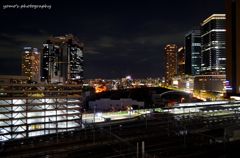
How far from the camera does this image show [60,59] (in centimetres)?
16125

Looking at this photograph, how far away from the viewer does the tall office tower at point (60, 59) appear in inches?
6260

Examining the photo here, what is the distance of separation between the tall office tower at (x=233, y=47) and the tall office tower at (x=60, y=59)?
105024 millimetres

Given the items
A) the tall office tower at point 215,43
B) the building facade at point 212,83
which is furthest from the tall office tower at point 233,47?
the tall office tower at point 215,43

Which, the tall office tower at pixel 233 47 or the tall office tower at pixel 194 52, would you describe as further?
the tall office tower at pixel 194 52

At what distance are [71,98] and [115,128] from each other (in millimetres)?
16718

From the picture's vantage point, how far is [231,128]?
50.4ft

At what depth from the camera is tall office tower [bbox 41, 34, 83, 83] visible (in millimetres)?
159000

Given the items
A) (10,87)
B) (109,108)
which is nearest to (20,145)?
(10,87)

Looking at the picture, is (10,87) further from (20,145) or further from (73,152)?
(73,152)

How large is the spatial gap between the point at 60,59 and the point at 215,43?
292 feet

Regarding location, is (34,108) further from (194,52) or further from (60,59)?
(194,52)

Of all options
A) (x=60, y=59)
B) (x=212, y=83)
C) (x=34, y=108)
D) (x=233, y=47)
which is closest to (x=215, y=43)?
(x=212, y=83)

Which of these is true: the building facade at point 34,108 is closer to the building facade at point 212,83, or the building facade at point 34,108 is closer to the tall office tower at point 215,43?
the building facade at point 212,83

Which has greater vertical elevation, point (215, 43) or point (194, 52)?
point (194, 52)
